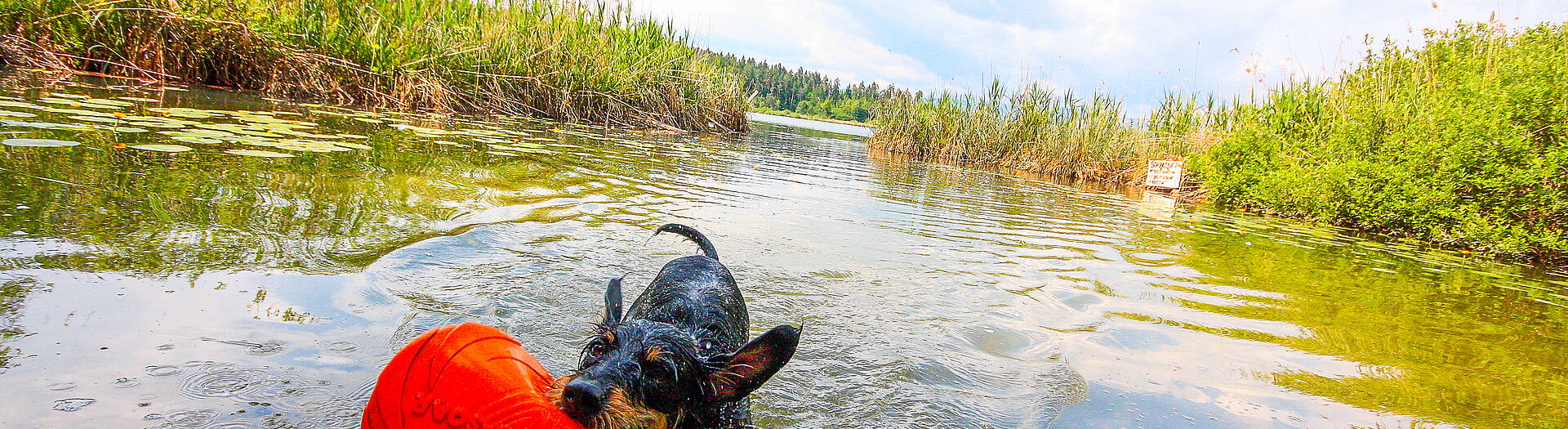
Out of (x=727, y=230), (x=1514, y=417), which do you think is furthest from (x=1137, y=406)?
(x=727, y=230)

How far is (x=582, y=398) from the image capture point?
1784mm

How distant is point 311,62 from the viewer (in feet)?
41.5

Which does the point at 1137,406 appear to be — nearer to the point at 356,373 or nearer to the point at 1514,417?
the point at 1514,417

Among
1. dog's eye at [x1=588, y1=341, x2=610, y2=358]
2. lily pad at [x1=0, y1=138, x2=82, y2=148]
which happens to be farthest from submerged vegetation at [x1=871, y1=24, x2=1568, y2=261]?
lily pad at [x1=0, y1=138, x2=82, y2=148]

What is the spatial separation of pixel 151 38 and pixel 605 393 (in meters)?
14.3

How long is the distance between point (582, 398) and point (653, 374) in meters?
0.30

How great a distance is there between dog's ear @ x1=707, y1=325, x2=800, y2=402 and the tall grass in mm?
14912

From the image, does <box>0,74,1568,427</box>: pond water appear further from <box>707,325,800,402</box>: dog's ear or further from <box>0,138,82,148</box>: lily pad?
<box>707,325,800,402</box>: dog's ear

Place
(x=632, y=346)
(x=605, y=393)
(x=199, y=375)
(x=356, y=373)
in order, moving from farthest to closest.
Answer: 1. (x=356, y=373)
2. (x=199, y=375)
3. (x=632, y=346)
4. (x=605, y=393)

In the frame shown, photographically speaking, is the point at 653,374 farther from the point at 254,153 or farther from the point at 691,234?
the point at 254,153

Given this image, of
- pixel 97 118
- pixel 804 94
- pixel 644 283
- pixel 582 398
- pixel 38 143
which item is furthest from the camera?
pixel 804 94

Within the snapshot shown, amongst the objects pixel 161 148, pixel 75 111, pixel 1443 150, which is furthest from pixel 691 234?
pixel 1443 150

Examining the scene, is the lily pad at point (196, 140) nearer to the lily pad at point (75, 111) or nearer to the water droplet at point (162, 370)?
the lily pad at point (75, 111)

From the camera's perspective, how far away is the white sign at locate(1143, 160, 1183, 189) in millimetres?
14539
